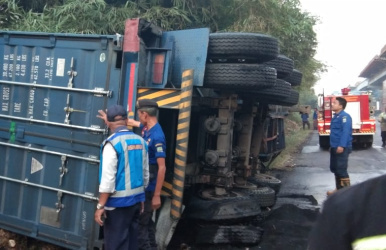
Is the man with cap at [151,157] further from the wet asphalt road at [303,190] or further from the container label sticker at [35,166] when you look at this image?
the wet asphalt road at [303,190]

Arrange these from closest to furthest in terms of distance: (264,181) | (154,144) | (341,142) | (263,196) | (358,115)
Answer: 1. (154,144)
2. (263,196)
3. (341,142)
4. (264,181)
5. (358,115)

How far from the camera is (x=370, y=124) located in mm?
16766

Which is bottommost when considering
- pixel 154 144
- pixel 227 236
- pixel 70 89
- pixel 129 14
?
pixel 227 236

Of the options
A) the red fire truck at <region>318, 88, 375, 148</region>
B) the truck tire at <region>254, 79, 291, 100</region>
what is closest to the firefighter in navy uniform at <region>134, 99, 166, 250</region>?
the truck tire at <region>254, 79, 291, 100</region>

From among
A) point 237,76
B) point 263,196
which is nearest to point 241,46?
point 237,76

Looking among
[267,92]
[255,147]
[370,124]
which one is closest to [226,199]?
[267,92]

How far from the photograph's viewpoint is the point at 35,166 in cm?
465

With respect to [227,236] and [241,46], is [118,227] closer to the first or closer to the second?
[227,236]

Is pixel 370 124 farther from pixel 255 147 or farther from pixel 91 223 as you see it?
pixel 91 223

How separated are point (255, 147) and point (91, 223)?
342 centimetres

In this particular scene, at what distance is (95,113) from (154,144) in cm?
74

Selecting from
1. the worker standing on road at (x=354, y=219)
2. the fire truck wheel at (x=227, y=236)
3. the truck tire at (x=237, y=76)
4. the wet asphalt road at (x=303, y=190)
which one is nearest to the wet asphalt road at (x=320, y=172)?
the wet asphalt road at (x=303, y=190)

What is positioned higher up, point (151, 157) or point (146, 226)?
point (151, 157)

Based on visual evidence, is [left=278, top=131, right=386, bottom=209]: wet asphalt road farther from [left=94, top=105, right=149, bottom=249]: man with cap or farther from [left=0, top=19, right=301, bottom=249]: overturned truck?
[left=94, top=105, right=149, bottom=249]: man with cap
